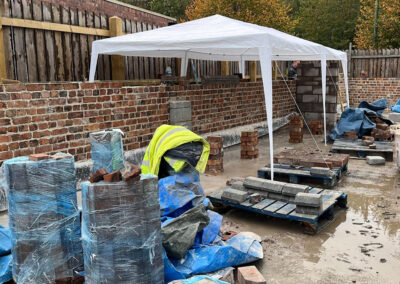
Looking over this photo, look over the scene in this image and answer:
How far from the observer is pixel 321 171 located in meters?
6.41

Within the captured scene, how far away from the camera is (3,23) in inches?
248

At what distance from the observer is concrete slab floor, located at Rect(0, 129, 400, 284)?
12.1 feet

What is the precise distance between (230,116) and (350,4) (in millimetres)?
Answer: 25465

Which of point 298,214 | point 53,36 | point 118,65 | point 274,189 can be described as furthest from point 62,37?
point 298,214

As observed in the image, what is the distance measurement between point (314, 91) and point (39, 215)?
11729 millimetres

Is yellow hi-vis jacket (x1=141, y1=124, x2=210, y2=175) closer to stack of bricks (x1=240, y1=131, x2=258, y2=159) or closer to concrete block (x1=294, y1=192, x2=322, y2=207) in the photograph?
concrete block (x1=294, y1=192, x2=322, y2=207)

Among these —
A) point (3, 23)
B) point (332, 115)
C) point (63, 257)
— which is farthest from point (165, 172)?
point (332, 115)

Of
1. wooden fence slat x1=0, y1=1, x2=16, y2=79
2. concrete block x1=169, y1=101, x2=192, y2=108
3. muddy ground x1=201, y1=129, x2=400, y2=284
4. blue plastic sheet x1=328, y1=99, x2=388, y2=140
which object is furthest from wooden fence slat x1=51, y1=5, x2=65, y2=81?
blue plastic sheet x1=328, y1=99, x2=388, y2=140

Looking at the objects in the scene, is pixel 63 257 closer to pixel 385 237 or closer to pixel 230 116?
pixel 385 237

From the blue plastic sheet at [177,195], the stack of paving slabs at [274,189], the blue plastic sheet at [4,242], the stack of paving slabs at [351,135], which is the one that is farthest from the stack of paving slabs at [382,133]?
the blue plastic sheet at [4,242]

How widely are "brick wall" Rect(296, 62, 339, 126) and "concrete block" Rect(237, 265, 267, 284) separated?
10.4 m

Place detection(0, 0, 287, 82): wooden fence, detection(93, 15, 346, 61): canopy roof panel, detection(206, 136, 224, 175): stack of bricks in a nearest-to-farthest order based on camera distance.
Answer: detection(93, 15, 346, 61): canopy roof panel
detection(0, 0, 287, 82): wooden fence
detection(206, 136, 224, 175): stack of bricks

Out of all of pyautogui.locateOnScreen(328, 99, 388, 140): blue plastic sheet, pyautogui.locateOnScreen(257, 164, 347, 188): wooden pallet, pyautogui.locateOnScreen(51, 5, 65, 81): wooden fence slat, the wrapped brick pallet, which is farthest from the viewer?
pyautogui.locateOnScreen(328, 99, 388, 140): blue plastic sheet

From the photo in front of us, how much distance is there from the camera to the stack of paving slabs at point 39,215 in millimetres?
3105
